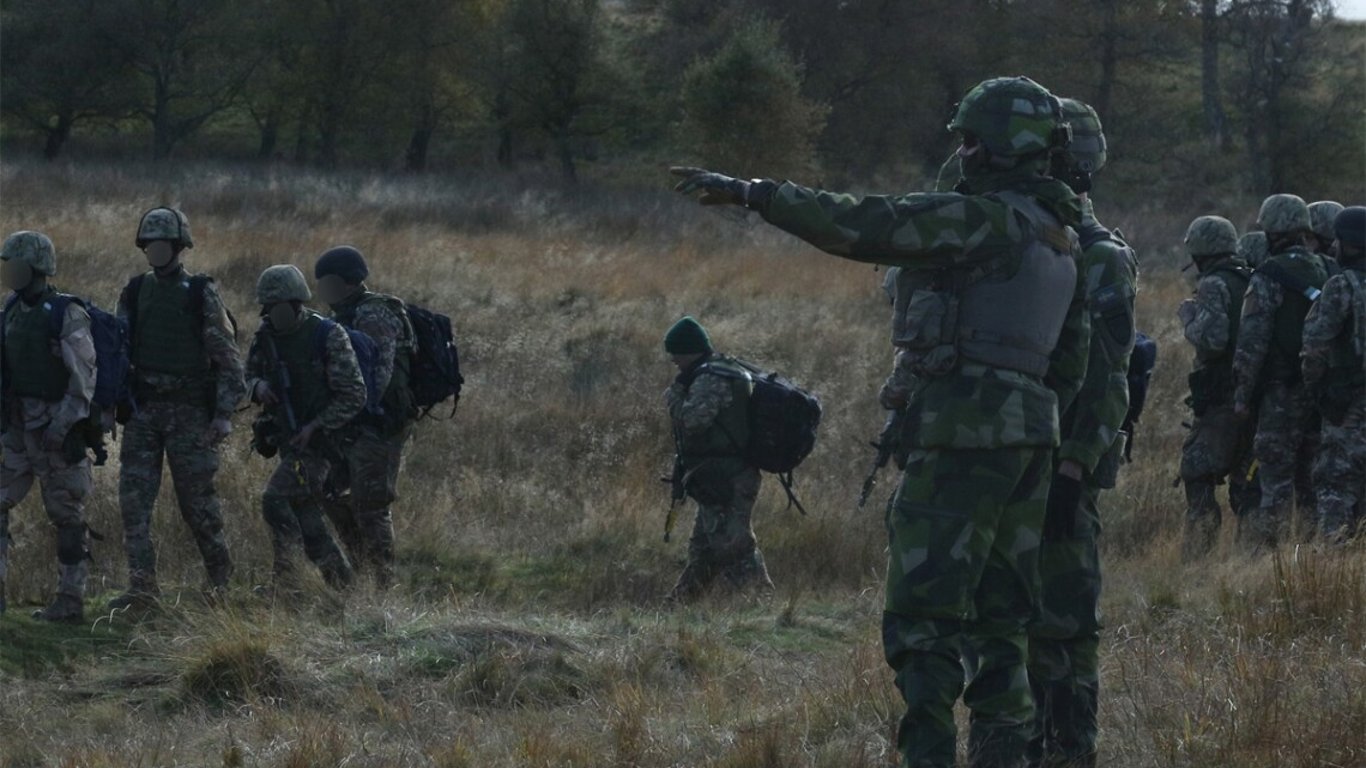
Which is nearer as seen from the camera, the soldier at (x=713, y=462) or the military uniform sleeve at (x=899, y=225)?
the military uniform sleeve at (x=899, y=225)

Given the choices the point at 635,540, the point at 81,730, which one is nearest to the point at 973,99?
the point at 81,730

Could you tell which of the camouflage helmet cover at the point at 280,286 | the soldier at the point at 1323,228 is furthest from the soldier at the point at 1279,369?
the camouflage helmet cover at the point at 280,286

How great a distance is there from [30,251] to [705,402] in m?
3.30

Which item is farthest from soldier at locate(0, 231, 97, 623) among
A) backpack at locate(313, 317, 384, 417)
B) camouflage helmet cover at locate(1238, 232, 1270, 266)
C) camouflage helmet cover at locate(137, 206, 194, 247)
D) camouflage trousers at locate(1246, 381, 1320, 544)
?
camouflage helmet cover at locate(1238, 232, 1270, 266)

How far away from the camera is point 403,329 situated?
28.7 feet

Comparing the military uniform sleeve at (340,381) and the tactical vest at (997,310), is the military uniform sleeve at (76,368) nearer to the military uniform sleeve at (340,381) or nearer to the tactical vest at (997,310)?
the military uniform sleeve at (340,381)

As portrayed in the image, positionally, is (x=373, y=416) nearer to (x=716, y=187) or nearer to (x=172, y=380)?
(x=172, y=380)

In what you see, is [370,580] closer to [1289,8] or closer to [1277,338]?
[1277,338]

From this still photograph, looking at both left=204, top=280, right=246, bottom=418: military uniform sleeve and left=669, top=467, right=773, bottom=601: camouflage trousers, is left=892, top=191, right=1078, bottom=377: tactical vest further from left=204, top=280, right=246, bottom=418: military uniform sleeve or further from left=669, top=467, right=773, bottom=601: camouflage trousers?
left=204, top=280, right=246, bottom=418: military uniform sleeve

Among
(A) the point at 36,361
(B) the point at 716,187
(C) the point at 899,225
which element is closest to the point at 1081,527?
(C) the point at 899,225

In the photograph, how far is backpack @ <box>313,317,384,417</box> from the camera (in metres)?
8.17

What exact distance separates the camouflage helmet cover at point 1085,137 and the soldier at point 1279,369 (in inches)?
141

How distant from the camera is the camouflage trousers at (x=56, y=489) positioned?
308 inches

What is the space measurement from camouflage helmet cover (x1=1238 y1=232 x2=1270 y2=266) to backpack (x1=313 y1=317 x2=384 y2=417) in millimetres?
4916
